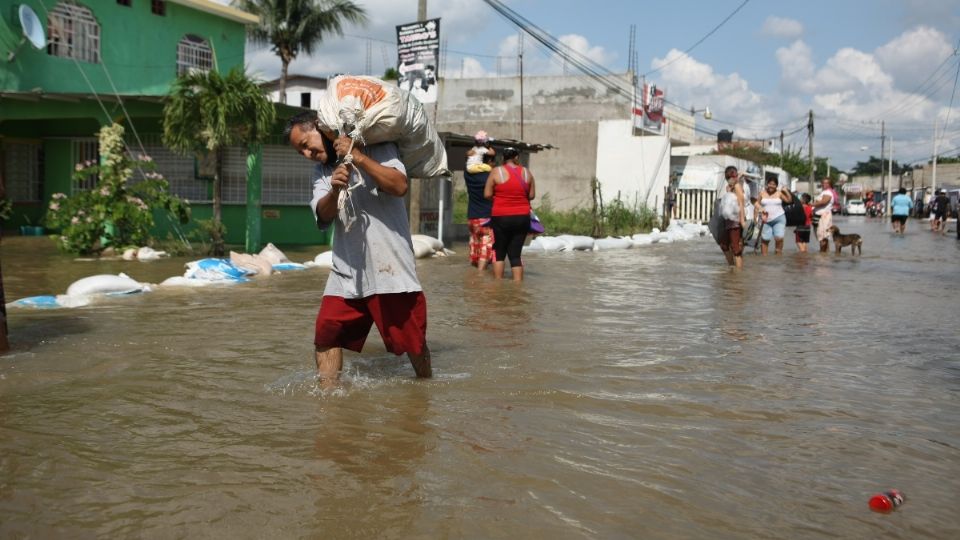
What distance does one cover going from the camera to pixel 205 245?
49.0 feet

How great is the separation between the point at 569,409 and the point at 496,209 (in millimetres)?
5606

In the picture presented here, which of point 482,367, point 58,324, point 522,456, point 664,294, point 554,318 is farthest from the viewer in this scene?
point 664,294

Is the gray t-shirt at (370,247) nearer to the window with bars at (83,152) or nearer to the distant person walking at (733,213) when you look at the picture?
the distant person walking at (733,213)

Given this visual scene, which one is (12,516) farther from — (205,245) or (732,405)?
(205,245)

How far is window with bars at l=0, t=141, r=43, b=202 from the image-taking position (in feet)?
62.4

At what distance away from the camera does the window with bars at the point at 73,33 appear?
1803 centimetres

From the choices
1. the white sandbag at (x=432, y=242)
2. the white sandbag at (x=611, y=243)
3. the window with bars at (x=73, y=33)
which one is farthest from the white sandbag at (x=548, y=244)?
the window with bars at (x=73, y=33)

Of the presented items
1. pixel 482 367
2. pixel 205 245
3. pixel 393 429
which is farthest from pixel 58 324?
pixel 205 245

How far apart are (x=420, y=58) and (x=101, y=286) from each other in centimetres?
875

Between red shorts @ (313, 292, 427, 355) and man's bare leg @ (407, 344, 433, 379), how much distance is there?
17 cm

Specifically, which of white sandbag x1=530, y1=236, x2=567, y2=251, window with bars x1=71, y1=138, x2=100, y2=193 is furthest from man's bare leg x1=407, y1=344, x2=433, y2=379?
window with bars x1=71, y1=138, x2=100, y2=193

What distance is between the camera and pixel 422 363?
181 inches

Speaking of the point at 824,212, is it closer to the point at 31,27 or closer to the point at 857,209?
the point at 31,27

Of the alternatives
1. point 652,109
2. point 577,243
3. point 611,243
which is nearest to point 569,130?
point 652,109
